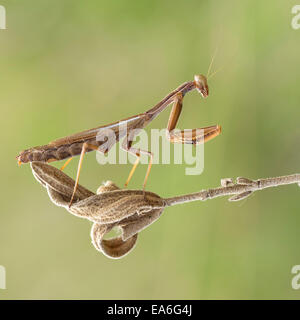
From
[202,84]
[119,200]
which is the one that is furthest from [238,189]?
[202,84]

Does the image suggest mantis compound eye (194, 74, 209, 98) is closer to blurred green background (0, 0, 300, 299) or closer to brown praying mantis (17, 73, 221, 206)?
brown praying mantis (17, 73, 221, 206)

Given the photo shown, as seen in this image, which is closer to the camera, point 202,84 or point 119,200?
point 119,200

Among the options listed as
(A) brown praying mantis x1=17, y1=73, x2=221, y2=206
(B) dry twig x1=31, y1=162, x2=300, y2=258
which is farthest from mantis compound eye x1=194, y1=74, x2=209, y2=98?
(B) dry twig x1=31, y1=162, x2=300, y2=258

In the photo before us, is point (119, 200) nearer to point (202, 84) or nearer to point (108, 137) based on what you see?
point (108, 137)

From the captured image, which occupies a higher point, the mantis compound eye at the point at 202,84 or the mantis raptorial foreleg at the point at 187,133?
the mantis compound eye at the point at 202,84

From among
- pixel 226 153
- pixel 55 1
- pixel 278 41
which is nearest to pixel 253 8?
pixel 278 41

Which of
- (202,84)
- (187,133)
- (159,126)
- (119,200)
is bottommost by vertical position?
(119,200)

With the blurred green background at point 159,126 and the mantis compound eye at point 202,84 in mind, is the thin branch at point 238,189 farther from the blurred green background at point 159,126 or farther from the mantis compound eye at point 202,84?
the blurred green background at point 159,126

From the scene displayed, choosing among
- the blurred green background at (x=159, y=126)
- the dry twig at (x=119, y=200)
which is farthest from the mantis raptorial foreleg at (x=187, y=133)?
the blurred green background at (x=159, y=126)
